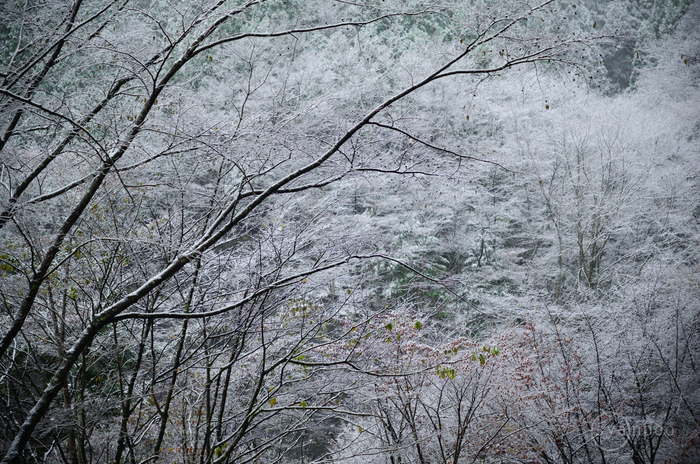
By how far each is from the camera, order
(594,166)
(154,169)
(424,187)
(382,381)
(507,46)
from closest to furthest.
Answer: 1. (507,46)
2. (424,187)
3. (154,169)
4. (382,381)
5. (594,166)

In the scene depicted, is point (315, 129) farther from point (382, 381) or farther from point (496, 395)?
point (496, 395)

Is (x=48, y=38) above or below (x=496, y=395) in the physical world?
above

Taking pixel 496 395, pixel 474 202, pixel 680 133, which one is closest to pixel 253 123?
pixel 496 395

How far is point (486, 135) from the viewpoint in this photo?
11352 mm

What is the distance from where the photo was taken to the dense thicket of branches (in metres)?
2.46

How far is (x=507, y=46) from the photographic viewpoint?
2.26 metres

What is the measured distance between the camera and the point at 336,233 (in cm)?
308

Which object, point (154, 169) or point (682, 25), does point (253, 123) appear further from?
point (682, 25)

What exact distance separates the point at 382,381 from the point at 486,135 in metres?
8.83

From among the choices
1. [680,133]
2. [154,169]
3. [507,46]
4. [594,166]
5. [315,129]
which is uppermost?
[680,133]

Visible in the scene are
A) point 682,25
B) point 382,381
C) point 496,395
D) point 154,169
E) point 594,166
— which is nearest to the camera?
point 154,169

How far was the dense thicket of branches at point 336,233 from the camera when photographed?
2459 millimetres

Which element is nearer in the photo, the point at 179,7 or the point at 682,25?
the point at 179,7

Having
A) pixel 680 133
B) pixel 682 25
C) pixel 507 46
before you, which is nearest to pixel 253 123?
pixel 507 46
